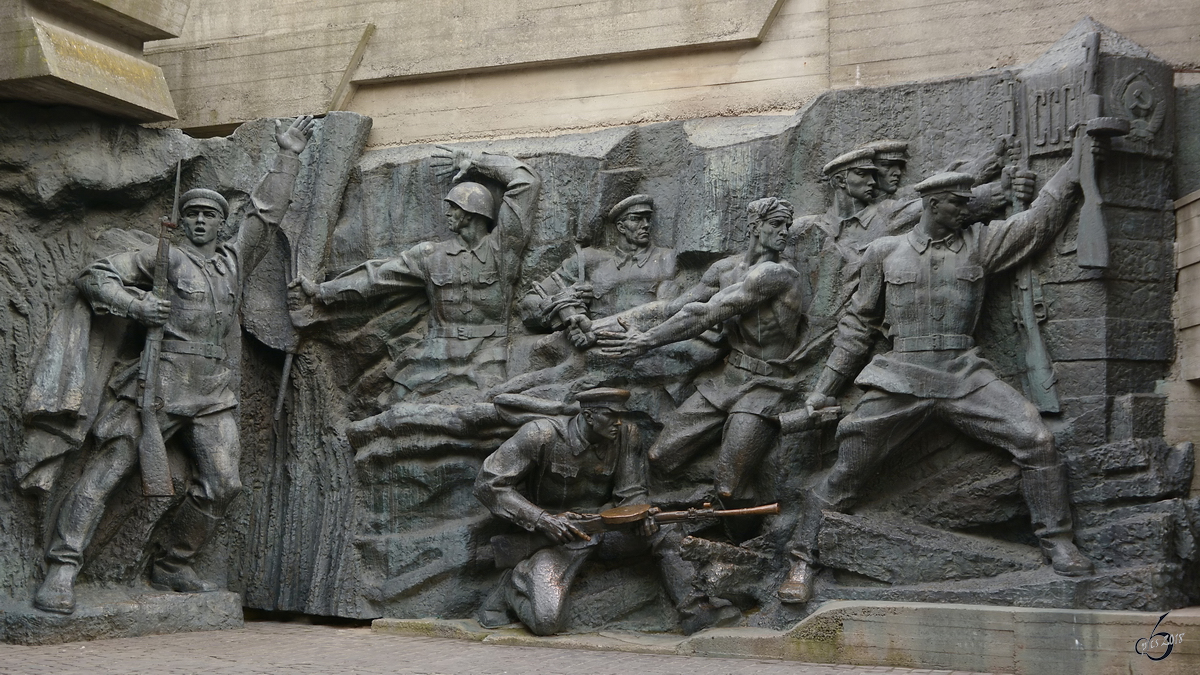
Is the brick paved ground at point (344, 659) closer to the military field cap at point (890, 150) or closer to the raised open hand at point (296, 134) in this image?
the military field cap at point (890, 150)

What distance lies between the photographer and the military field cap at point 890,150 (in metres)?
9.40

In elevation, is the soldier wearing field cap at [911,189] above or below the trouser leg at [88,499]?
above

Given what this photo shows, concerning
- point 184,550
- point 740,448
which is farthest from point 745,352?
point 184,550

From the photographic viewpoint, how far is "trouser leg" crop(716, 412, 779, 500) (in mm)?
9117

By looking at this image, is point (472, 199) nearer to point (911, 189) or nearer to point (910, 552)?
point (911, 189)

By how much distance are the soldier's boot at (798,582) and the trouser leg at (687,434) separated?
3.28ft

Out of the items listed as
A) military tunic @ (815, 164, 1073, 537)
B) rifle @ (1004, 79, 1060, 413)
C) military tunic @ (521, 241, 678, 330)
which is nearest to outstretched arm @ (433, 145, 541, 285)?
military tunic @ (521, 241, 678, 330)

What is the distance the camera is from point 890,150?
9.41 m

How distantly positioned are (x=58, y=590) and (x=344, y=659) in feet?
7.40

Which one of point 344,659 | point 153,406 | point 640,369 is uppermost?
point 640,369

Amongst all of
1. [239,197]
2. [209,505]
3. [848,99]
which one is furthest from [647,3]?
[209,505]
